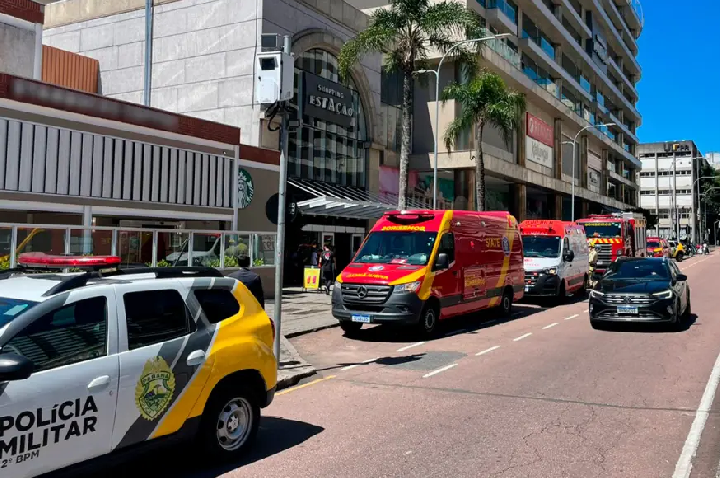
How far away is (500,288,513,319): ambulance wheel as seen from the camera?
1705cm

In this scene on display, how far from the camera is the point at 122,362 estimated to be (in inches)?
186

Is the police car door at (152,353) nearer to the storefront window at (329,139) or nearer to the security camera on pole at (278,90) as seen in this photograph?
the security camera on pole at (278,90)

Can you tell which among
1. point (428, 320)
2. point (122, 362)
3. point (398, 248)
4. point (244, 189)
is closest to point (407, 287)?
point (428, 320)

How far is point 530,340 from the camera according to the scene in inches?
519

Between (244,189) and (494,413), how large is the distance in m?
17.5

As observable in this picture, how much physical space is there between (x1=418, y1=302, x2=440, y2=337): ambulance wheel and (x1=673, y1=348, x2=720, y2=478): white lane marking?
207 inches

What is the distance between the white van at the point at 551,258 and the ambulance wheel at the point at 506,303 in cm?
271

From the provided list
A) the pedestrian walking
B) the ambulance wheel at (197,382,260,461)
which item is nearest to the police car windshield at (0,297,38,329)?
the ambulance wheel at (197,382,260,461)

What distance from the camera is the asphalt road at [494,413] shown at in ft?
18.5

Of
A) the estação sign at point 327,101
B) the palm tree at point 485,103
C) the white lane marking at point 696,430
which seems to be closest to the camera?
the white lane marking at point 696,430

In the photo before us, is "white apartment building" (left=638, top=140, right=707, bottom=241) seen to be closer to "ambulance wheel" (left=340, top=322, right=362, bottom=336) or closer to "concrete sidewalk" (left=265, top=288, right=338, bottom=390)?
"concrete sidewalk" (left=265, top=288, right=338, bottom=390)

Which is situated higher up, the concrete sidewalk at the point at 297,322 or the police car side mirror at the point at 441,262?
the police car side mirror at the point at 441,262

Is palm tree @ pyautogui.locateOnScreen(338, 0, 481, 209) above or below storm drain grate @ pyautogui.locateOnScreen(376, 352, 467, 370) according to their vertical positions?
above

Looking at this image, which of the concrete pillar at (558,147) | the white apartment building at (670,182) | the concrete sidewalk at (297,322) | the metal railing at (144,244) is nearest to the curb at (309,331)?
the concrete sidewalk at (297,322)
